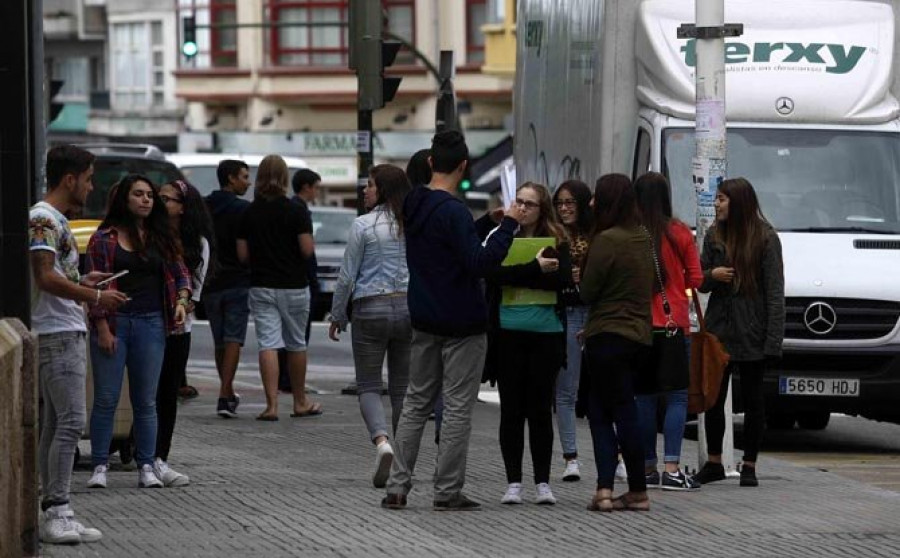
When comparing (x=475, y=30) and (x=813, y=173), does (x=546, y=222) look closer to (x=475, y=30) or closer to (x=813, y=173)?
(x=813, y=173)

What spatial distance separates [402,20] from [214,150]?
633cm

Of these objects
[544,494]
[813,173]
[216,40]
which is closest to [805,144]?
[813,173]

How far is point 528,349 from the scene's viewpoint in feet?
36.6

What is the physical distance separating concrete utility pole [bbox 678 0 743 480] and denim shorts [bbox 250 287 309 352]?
13.3 ft

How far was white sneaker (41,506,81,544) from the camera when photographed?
9.65m

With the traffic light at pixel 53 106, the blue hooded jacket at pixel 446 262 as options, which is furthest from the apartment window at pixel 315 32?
the blue hooded jacket at pixel 446 262

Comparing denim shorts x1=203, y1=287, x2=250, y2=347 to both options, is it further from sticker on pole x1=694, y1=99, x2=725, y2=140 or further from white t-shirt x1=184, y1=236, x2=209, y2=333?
sticker on pole x1=694, y1=99, x2=725, y2=140

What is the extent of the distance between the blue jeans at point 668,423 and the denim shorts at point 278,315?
4.35 m

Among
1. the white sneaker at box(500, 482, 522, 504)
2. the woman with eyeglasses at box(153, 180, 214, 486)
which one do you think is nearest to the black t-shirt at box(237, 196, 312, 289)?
the woman with eyeglasses at box(153, 180, 214, 486)

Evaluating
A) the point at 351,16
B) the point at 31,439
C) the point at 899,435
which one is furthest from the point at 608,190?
the point at 351,16

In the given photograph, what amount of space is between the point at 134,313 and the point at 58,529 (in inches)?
76.0

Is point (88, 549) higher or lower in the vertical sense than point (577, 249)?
lower

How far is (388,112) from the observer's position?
200ft

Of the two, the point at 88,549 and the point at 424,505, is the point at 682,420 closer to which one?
the point at 424,505
